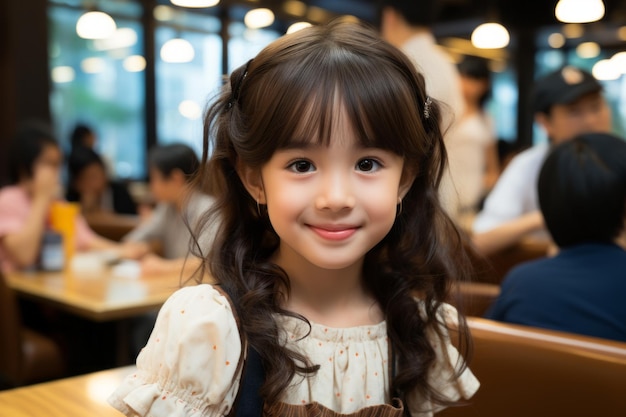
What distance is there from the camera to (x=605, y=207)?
1.67m

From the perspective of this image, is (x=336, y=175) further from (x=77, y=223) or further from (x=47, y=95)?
(x=47, y=95)

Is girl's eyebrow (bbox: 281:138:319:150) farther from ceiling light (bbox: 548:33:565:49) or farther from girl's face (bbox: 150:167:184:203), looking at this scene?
ceiling light (bbox: 548:33:565:49)

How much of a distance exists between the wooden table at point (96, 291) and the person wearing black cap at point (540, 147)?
1.29m

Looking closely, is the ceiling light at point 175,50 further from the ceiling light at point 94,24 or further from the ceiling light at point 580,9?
the ceiling light at point 580,9

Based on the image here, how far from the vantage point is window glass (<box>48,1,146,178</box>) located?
7910 mm

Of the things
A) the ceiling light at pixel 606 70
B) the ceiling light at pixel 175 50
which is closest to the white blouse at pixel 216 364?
the ceiling light at pixel 175 50

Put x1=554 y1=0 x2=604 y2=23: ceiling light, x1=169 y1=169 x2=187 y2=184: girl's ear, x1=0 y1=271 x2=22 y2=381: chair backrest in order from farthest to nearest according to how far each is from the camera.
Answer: x1=554 y1=0 x2=604 y2=23: ceiling light
x1=169 y1=169 x2=187 y2=184: girl's ear
x1=0 y1=271 x2=22 y2=381: chair backrest

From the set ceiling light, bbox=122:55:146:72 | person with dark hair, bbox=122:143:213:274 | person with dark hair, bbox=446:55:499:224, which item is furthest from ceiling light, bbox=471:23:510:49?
person with dark hair, bbox=122:143:213:274

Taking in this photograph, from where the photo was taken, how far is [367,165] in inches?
36.5

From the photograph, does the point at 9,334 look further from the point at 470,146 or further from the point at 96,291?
the point at 470,146

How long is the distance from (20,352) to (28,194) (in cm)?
93

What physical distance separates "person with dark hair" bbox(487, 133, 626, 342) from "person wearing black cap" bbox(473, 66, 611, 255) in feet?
2.90

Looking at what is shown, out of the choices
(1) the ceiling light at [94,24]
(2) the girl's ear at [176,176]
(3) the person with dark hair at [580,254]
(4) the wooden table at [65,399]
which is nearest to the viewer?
(4) the wooden table at [65,399]

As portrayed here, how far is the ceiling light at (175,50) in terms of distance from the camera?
8.56 meters
